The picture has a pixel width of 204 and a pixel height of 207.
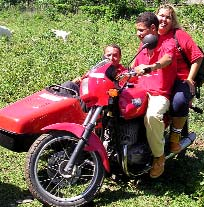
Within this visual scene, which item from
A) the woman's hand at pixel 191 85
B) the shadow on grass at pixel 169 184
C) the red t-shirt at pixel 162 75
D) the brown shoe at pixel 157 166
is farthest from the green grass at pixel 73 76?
the red t-shirt at pixel 162 75

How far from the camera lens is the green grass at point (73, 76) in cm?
465

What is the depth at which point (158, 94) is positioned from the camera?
459 cm

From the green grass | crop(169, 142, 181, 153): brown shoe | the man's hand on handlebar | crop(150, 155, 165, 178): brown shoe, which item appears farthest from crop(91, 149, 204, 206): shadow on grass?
the man's hand on handlebar

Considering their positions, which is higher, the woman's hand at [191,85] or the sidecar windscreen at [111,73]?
the sidecar windscreen at [111,73]

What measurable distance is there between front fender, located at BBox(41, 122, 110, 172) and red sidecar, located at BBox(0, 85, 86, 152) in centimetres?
22

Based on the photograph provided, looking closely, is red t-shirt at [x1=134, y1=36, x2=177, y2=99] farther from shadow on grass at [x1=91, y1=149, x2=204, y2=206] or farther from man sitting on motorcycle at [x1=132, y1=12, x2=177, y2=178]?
shadow on grass at [x1=91, y1=149, x2=204, y2=206]

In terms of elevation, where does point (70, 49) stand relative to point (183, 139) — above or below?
below

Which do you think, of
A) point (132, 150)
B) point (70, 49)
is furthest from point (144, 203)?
point (70, 49)

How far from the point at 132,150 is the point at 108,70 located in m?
0.87

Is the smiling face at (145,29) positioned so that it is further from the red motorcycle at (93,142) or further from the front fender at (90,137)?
the front fender at (90,137)

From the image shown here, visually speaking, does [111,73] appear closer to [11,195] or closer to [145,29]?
[145,29]

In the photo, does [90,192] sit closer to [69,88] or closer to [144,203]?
[144,203]

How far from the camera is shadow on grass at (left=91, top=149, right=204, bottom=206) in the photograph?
4.66m

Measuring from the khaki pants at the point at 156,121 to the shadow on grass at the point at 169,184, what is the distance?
1.55 ft
